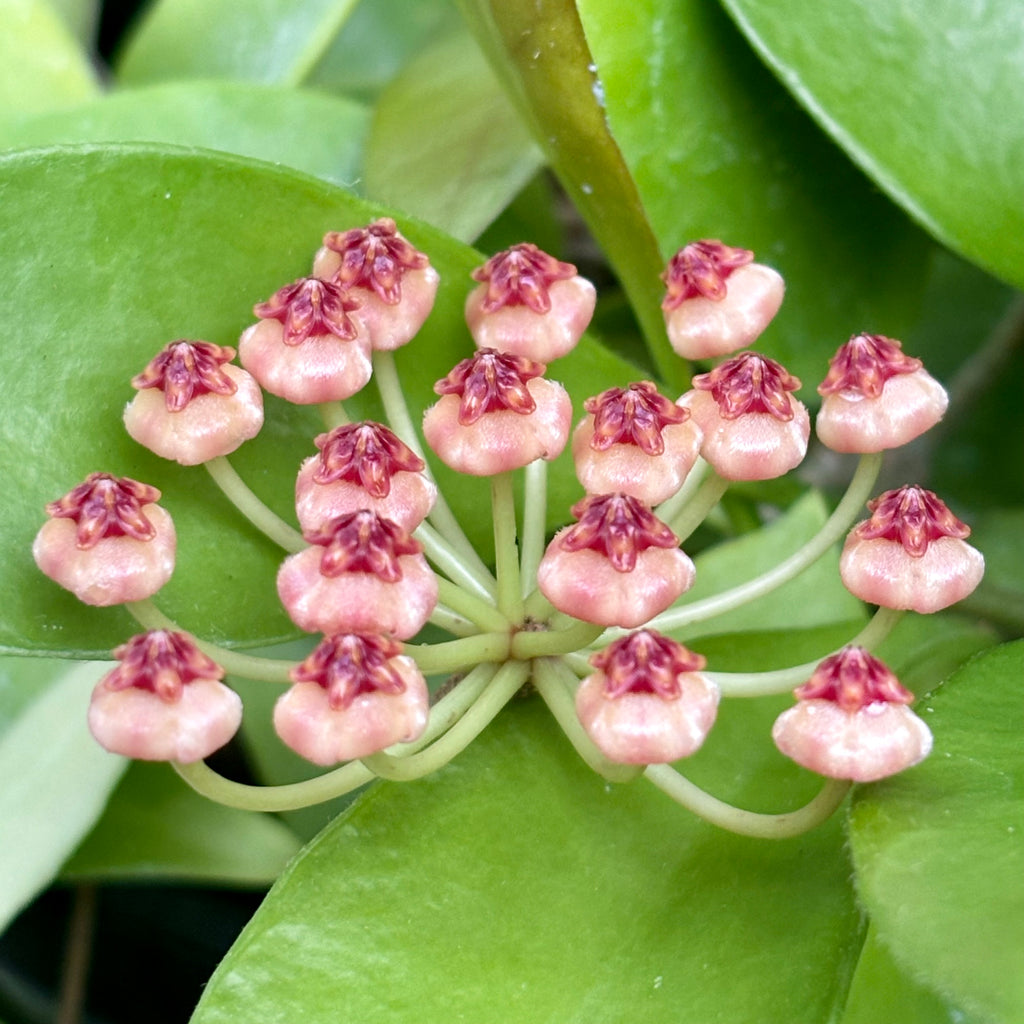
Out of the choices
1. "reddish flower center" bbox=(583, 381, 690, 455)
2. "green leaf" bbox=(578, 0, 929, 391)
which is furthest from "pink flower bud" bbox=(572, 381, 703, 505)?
"green leaf" bbox=(578, 0, 929, 391)

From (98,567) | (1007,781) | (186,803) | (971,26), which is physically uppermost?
(98,567)

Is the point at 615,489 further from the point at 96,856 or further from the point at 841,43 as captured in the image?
the point at 96,856

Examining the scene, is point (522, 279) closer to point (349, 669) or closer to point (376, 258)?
point (376, 258)

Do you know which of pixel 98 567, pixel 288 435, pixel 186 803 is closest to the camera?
pixel 98 567

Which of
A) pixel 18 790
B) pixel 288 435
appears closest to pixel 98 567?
pixel 288 435

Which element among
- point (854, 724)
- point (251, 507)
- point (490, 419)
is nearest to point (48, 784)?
point (251, 507)

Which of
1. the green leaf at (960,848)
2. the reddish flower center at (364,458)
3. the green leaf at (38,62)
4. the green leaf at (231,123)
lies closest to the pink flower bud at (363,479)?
the reddish flower center at (364,458)

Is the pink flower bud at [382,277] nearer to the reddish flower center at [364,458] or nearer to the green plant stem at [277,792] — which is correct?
the reddish flower center at [364,458]
